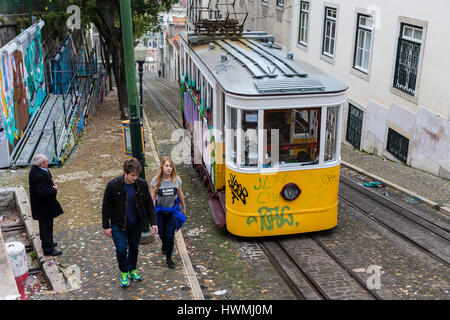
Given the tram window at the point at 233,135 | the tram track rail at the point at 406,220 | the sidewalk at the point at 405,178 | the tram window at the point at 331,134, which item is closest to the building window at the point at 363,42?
the sidewalk at the point at 405,178

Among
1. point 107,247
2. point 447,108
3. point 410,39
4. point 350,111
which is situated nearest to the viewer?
point 107,247

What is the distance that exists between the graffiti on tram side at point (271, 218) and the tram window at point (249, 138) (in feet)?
2.63

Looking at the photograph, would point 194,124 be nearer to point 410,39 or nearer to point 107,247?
point 107,247

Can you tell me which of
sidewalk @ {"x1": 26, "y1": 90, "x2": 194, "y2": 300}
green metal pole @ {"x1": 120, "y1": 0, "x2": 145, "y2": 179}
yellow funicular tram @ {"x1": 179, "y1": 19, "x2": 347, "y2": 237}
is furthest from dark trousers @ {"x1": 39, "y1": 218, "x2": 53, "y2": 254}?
yellow funicular tram @ {"x1": 179, "y1": 19, "x2": 347, "y2": 237}

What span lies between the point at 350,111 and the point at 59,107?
33.2 ft

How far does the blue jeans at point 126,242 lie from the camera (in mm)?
6152

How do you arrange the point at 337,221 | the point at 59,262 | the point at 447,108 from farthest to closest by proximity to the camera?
the point at 447,108
the point at 337,221
the point at 59,262

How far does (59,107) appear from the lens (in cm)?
1714

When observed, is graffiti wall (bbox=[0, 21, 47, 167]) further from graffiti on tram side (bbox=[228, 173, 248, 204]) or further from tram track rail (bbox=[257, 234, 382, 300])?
tram track rail (bbox=[257, 234, 382, 300])

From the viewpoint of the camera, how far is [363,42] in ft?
50.9

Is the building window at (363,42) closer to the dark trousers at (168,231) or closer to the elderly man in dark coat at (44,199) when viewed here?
the dark trousers at (168,231)

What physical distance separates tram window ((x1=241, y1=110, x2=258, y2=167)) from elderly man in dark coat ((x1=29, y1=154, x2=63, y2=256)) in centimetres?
289

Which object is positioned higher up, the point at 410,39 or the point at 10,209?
the point at 410,39

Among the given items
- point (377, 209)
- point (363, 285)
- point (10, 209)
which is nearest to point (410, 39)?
point (377, 209)
